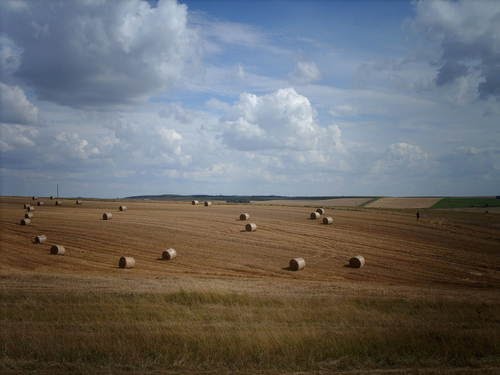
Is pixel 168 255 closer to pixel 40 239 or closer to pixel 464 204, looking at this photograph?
pixel 40 239

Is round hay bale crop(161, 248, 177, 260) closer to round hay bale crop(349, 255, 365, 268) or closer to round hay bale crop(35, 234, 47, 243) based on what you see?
round hay bale crop(35, 234, 47, 243)

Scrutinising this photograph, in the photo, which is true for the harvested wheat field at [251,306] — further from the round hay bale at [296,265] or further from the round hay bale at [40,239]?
the round hay bale at [40,239]

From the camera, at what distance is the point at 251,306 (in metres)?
14.2

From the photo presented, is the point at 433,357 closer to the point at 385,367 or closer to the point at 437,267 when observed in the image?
the point at 385,367

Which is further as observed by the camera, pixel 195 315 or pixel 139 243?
pixel 139 243

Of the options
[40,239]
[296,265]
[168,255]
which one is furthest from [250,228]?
[40,239]

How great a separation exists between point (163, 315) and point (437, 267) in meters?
15.7

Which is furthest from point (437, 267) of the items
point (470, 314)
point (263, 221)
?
point (263, 221)

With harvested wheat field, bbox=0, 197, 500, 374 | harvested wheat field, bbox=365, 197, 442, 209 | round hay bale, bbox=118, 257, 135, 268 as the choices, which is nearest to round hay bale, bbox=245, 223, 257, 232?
harvested wheat field, bbox=0, 197, 500, 374

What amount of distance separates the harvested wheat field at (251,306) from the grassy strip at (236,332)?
0.04 m

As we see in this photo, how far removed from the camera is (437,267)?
22.9 meters

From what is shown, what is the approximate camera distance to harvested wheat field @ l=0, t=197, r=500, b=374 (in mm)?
9672

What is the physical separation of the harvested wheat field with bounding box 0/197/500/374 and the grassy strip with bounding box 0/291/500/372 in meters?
0.04

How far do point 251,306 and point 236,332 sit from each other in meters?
3.03
